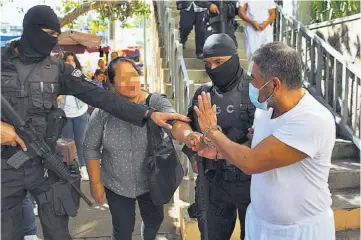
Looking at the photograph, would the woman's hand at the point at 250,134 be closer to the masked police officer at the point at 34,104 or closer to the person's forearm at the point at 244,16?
the masked police officer at the point at 34,104

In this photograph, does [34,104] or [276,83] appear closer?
[276,83]

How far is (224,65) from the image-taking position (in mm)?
2627

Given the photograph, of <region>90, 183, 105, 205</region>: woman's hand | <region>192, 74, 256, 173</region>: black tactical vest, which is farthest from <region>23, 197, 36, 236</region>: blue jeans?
<region>192, 74, 256, 173</region>: black tactical vest

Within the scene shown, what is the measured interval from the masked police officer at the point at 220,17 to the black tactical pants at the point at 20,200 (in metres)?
3.63

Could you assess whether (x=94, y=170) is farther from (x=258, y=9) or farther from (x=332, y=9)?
(x=332, y=9)

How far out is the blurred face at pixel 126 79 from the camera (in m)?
2.88

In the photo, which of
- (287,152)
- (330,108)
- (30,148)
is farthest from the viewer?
(330,108)

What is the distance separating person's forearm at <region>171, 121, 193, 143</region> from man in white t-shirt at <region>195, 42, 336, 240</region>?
0.56m

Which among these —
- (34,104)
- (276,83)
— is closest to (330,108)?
(276,83)

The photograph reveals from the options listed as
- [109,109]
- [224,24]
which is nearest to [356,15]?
[224,24]

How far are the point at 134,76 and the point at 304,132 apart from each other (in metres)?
1.45

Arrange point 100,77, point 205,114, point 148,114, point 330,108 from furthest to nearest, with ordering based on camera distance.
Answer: point 100,77
point 330,108
point 148,114
point 205,114

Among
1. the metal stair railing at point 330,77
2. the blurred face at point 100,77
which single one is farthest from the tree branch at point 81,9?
the metal stair railing at point 330,77

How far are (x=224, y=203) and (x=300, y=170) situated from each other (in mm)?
907
